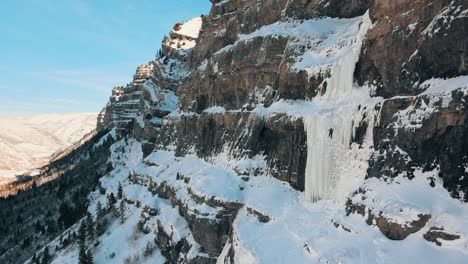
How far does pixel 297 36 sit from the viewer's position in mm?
43688

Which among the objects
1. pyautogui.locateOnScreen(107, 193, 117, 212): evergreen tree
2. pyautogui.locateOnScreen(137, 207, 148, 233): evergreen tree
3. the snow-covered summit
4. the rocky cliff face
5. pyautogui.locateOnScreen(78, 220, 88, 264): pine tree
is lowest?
pyautogui.locateOnScreen(78, 220, 88, 264): pine tree

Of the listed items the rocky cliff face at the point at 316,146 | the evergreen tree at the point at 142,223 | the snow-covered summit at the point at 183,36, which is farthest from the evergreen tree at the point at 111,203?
the snow-covered summit at the point at 183,36

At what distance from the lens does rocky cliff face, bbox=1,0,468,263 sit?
25.5 metres

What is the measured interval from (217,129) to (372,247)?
32.6 m

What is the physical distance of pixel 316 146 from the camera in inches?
1406

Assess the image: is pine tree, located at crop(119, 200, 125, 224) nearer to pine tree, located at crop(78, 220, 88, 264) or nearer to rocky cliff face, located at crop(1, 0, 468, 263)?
rocky cliff face, located at crop(1, 0, 468, 263)

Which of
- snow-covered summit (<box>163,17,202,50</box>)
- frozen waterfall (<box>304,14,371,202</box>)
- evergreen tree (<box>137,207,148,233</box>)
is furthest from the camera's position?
snow-covered summit (<box>163,17,202,50</box>)

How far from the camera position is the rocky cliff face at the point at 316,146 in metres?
25.5

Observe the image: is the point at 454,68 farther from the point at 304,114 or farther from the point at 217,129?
the point at 217,129

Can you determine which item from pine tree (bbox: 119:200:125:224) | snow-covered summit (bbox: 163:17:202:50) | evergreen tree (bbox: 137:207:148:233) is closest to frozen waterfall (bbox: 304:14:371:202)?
evergreen tree (bbox: 137:207:148:233)

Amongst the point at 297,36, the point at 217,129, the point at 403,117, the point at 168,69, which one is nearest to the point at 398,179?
the point at 403,117

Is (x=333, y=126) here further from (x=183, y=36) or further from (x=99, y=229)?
(x=183, y=36)

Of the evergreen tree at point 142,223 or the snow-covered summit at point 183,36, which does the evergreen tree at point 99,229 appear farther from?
the snow-covered summit at point 183,36

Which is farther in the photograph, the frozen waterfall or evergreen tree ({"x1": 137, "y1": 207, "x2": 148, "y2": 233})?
evergreen tree ({"x1": 137, "y1": 207, "x2": 148, "y2": 233})
